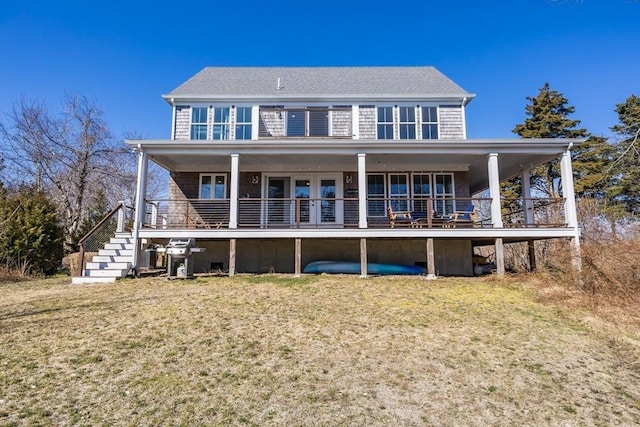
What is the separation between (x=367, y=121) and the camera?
1573cm

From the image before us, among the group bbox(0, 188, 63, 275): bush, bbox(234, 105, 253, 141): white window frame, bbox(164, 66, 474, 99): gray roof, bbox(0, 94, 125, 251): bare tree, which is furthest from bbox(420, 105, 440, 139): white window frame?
bbox(0, 94, 125, 251): bare tree

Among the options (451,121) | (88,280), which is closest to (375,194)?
(451,121)

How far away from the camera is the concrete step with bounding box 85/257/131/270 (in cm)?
1123

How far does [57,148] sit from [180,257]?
698 inches

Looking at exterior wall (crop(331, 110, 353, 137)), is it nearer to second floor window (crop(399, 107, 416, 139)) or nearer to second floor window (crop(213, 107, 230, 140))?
second floor window (crop(399, 107, 416, 139))

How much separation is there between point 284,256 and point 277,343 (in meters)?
7.92

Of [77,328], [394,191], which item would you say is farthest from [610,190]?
[77,328]

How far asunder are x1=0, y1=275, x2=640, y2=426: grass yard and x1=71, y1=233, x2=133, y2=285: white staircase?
7.51ft

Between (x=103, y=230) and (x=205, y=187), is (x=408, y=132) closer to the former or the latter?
(x=205, y=187)

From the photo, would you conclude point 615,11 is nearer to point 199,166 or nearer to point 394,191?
point 394,191

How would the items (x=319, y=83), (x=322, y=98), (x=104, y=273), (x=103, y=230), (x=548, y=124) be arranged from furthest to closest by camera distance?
1. (x=548, y=124)
2. (x=319, y=83)
3. (x=322, y=98)
4. (x=103, y=230)
5. (x=104, y=273)

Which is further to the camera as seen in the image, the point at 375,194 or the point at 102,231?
the point at 375,194

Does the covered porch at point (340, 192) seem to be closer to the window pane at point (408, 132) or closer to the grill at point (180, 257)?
the grill at point (180, 257)

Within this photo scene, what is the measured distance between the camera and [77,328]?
6.30m
